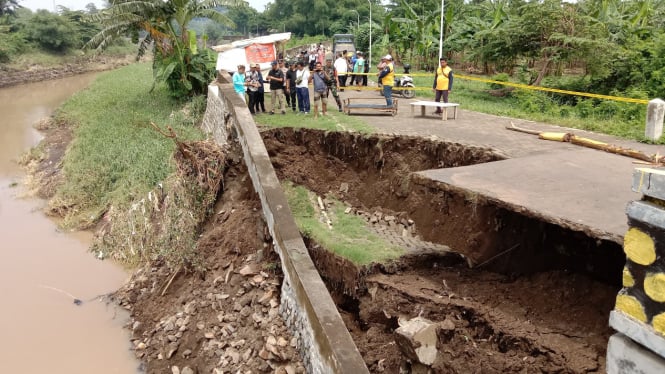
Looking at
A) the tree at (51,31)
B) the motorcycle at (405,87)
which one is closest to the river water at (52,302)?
the motorcycle at (405,87)

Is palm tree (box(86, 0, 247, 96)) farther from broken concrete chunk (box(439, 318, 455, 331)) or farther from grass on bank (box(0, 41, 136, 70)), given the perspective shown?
grass on bank (box(0, 41, 136, 70))

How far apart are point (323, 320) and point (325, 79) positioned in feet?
27.6

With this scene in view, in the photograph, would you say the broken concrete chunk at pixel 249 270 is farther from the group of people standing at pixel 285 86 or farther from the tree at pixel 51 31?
the tree at pixel 51 31

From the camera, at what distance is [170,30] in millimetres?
17719

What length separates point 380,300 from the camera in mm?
7152

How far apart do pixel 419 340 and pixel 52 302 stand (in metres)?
7.81

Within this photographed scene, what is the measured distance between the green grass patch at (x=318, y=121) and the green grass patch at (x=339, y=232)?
2110 millimetres

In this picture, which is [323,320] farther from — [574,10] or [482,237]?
[574,10]

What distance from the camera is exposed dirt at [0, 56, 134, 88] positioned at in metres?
37.6

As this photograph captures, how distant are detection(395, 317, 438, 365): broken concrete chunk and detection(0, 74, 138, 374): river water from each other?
470 cm

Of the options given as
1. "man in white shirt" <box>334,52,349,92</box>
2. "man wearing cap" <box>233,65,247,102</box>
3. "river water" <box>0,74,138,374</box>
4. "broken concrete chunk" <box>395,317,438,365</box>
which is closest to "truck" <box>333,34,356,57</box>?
"man in white shirt" <box>334,52,349,92</box>

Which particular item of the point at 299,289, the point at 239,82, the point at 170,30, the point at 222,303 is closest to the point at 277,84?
the point at 239,82

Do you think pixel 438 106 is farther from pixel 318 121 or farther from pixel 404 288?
pixel 404 288

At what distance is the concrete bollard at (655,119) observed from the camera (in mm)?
10281
